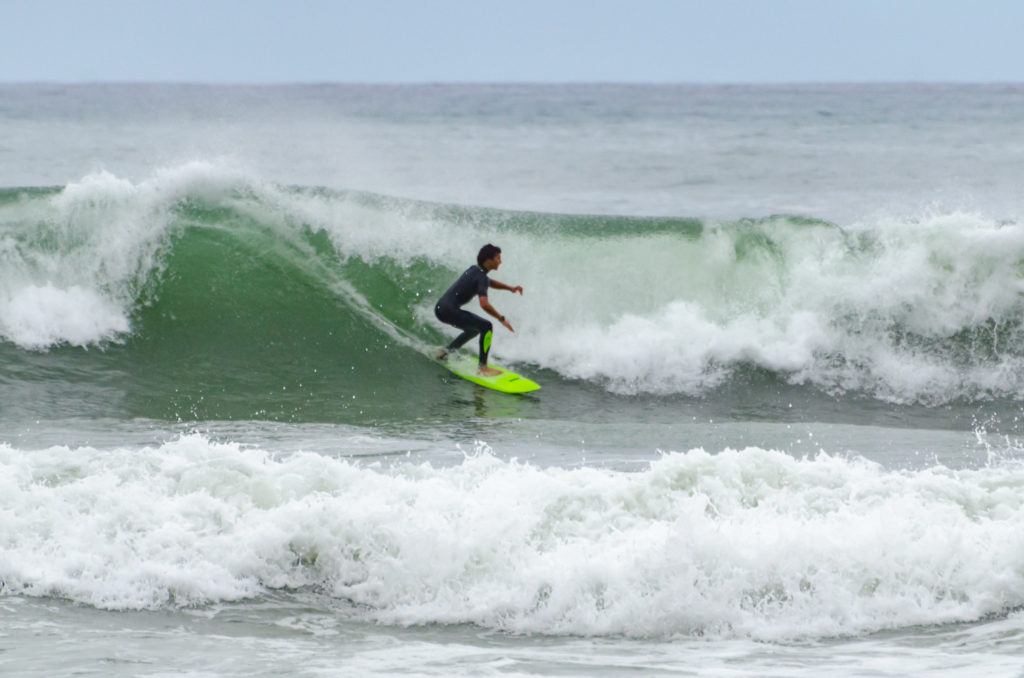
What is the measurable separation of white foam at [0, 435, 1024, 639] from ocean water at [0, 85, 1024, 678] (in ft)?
0.06

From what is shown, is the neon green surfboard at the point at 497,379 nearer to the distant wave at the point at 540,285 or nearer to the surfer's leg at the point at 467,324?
the surfer's leg at the point at 467,324

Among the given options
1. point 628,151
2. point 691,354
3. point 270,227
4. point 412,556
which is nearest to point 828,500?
point 412,556

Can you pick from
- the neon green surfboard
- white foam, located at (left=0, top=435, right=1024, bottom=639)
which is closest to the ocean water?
white foam, located at (left=0, top=435, right=1024, bottom=639)

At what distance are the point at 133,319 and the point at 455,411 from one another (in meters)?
3.75

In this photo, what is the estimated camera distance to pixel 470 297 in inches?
410

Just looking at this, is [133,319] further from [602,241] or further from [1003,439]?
[1003,439]

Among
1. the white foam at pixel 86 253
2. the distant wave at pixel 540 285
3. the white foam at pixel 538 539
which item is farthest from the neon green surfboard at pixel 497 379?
the white foam at pixel 538 539

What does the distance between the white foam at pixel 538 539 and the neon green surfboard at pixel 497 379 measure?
372 centimetres

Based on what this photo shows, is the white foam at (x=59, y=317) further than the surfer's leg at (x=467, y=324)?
Yes

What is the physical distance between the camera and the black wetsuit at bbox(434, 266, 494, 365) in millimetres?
10289

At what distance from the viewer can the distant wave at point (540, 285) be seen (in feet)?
36.1

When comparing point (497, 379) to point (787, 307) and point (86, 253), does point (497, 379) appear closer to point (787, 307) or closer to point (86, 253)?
point (787, 307)

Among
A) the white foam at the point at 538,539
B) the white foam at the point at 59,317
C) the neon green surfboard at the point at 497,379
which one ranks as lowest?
the white foam at the point at 538,539

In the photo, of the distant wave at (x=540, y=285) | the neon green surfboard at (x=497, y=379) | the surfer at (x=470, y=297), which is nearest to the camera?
the neon green surfboard at (x=497, y=379)
